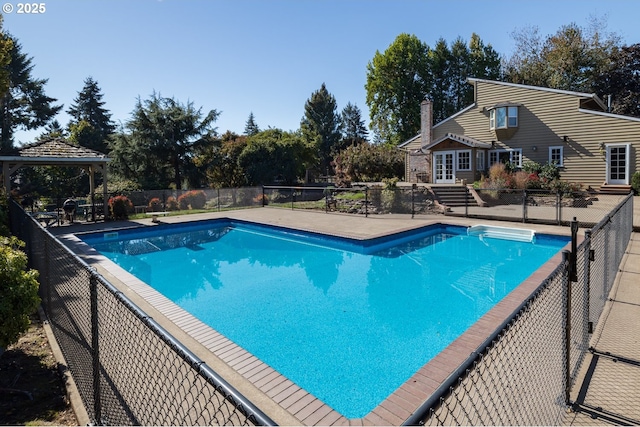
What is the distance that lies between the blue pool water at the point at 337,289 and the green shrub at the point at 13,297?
2708 millimetres

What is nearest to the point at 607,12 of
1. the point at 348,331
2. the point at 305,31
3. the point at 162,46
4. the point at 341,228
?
the point at 305,31

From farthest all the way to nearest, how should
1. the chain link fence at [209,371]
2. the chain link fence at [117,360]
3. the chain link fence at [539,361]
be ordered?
the chain link fence at [117,360]
the chain link fence at [539,361]
the chain link fence at [209,371]

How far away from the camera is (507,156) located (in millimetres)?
21359

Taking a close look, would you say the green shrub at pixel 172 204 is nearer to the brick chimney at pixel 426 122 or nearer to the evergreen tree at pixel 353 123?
the brick chimney at pixel 426 122

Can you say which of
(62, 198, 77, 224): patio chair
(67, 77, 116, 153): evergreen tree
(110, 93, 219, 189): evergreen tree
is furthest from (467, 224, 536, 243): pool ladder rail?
(67, 77, 116, 153): evergreen tree

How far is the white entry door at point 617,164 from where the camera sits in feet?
58.2

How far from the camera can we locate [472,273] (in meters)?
8.85

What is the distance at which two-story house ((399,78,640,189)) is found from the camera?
1808 cm

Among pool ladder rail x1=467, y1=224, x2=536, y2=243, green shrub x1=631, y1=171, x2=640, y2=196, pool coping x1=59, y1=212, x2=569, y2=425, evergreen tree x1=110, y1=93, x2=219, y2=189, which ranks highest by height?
evergreen tree x1=110, y1=93, x2=219, y2=189

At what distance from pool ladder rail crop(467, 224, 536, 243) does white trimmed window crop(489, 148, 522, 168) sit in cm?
979

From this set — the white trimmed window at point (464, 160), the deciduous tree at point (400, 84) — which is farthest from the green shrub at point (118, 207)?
the deciduous tree at point (400, 84)

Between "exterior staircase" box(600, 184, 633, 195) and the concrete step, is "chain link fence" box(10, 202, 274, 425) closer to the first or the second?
the concrete step

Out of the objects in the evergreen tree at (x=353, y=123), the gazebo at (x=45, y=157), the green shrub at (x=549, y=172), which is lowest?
the green shrub at (x=549, y=172)

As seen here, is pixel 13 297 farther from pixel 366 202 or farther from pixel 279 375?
pixel 366 202
